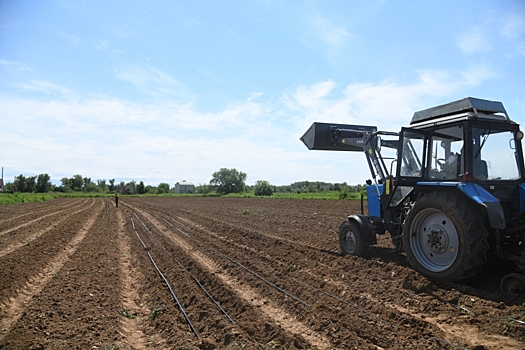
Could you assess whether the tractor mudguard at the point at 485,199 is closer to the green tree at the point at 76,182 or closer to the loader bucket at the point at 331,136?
the loader bucket at the point at 331,136

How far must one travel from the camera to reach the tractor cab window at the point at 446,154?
5.80 m

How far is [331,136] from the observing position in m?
8.93

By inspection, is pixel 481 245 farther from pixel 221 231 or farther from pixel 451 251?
pixel 221 231

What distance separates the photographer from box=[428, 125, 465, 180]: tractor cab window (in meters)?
5.80

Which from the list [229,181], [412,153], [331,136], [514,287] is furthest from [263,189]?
[514,287]

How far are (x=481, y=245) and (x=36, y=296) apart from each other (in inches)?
276

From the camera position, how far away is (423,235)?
604cm

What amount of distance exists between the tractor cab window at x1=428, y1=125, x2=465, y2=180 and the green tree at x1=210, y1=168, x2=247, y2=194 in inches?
3124

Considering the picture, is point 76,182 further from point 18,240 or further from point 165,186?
point 18,240

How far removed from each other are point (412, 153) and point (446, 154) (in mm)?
630

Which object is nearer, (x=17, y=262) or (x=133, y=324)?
(x=133, y=324)

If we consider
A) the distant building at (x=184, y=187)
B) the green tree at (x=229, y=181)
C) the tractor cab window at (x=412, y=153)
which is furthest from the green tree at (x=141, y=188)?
the tractor cab window at (x=412, y=153)

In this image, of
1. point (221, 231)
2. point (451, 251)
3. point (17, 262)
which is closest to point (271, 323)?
point (451, 251)

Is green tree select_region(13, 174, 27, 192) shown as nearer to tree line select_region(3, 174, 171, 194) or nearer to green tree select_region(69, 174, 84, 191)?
tree line select_region(3, 174, 171, 194)
